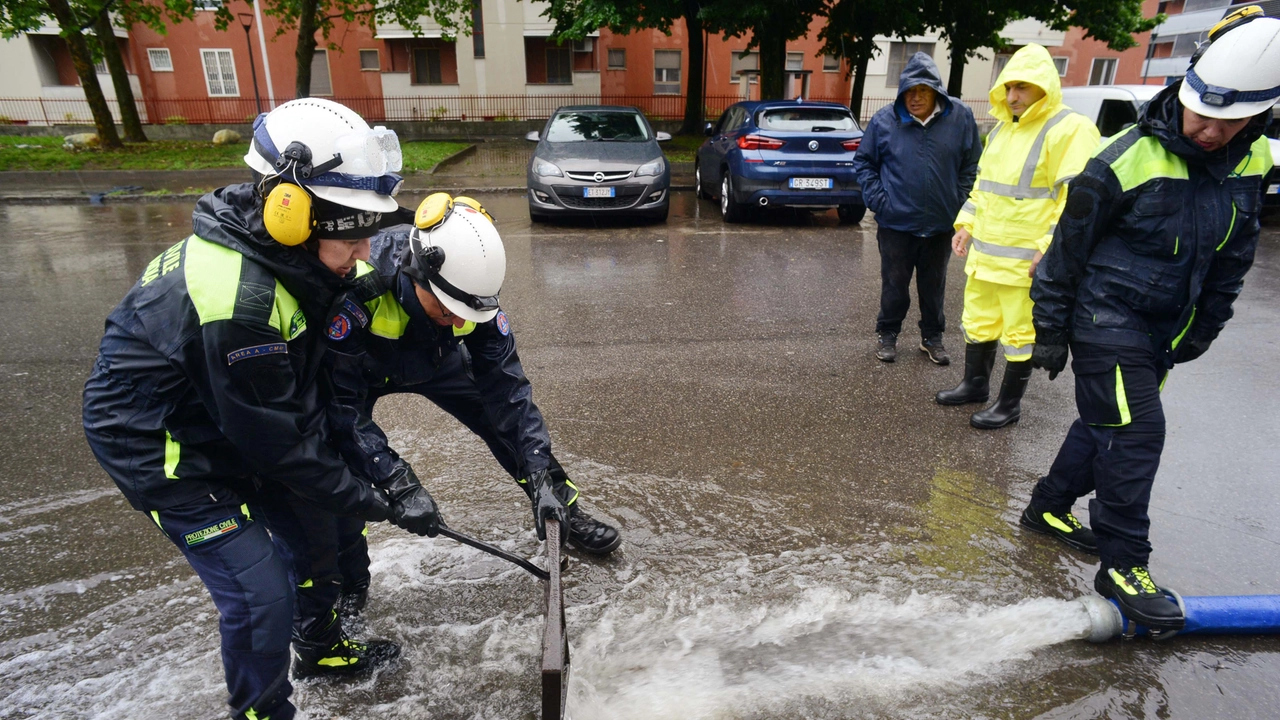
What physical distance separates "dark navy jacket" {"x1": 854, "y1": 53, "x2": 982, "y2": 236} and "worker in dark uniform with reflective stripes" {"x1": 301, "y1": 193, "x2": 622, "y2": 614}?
9.81ft

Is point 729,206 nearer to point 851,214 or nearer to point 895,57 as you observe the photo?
point 851,214

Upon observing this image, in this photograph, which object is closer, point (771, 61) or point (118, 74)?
point (771, 61)

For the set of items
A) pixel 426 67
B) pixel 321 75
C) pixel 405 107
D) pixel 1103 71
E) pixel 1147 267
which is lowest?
pixel 405 107

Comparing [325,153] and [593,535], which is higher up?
[325,153]

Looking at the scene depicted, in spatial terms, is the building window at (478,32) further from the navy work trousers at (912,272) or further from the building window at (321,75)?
the navy work trousers at (912,272)

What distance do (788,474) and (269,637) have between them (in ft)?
8.25

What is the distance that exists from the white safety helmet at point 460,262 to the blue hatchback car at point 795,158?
7.82 metres

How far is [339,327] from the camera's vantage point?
99.1 inches

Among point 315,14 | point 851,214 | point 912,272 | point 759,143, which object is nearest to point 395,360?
point 912,272

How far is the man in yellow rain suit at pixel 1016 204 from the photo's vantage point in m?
3.87

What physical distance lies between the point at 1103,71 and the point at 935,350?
107 feet

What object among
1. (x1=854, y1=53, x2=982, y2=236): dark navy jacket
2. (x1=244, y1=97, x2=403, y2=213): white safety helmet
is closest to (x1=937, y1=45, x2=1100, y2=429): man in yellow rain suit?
(x1=854, y1=53, x2=982, y2=236): dark navy jacket

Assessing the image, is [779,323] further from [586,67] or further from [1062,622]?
[586,67]

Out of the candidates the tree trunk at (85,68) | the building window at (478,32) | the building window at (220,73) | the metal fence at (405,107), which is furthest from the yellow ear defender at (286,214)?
the building window at (220,73)
